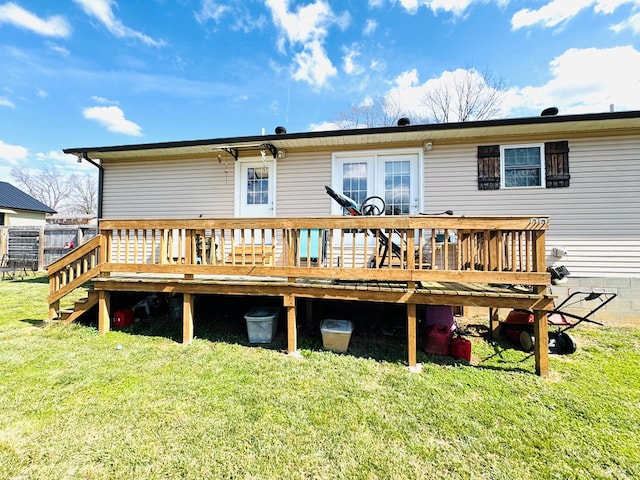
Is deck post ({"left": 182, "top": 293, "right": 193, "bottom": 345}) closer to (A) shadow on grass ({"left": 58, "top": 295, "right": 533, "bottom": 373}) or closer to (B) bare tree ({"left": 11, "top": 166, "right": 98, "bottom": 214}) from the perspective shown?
(A) shadow on grass ({"left": 58, "top": 295, "right": 533, "bottom": 373})

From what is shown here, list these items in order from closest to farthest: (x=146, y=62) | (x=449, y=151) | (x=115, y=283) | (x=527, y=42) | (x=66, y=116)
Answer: (x=115, y=283), (x=449, y=151), (x=527, y=42), (x=146, y=62), (x=66, y=116)

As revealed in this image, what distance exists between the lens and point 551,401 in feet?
8.27

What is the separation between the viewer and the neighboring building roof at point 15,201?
1702 cm

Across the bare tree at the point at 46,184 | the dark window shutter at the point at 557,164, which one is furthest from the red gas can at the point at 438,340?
the bare tree at the point at 46,184

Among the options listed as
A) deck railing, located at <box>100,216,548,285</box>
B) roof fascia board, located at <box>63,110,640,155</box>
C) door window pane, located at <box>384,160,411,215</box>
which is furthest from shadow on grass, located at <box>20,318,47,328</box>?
door window pane, located at <box>384,160,411,215</box>

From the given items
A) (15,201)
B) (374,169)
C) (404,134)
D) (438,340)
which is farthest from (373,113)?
(15,201)

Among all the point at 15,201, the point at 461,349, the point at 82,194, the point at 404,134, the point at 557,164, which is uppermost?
the point at 82,194

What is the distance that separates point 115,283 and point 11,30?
847 centimetres

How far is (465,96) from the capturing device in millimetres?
15383

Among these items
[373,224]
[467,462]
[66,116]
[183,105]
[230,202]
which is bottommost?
[467,462]

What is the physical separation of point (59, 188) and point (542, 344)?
45285 mm

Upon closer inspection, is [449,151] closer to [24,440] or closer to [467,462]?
[467,462]

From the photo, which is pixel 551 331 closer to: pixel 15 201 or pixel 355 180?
pixel 355 180

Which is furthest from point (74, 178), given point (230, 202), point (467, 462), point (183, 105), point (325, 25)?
point (467, 462)
